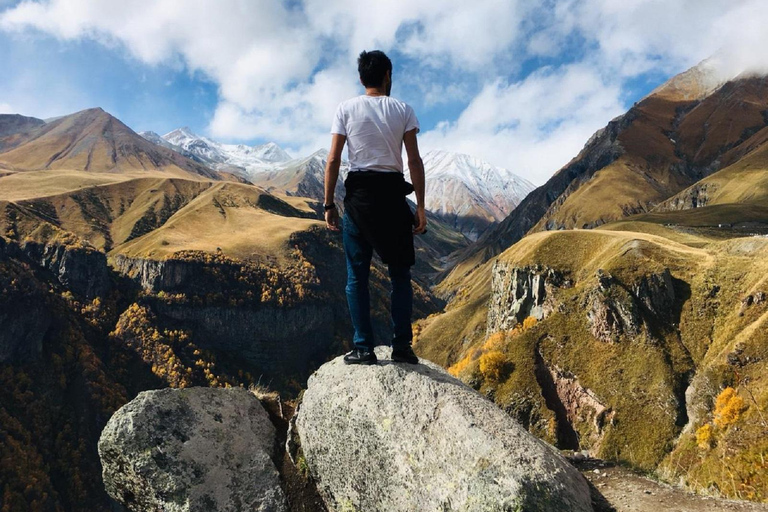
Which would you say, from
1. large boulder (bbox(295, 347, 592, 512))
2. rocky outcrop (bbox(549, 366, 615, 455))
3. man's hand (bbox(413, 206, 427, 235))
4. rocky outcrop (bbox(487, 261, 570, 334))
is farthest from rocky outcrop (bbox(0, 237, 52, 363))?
man's hand (bbox(413, 206, 427, 235))

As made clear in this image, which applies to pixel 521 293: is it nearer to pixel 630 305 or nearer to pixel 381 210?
pixel 630 305

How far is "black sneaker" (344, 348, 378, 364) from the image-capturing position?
336 inches

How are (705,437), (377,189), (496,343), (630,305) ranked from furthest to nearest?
1. (496,343)
2. (630,305)
3. (705,437)
4. (377,189)

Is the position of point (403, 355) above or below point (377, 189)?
below

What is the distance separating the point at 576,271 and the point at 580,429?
45.9m

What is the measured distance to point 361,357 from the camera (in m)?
8.60

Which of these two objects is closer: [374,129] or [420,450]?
[420,450]

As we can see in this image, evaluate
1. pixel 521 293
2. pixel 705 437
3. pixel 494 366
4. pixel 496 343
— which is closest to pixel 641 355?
pixel 494 366

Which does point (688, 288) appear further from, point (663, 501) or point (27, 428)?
point (27, 428)

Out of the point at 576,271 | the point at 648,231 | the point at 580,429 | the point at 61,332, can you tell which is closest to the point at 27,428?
the point at 61,332

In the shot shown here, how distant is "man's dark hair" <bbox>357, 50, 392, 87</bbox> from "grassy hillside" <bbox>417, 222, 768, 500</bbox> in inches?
2324

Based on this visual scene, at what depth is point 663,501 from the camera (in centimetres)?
784

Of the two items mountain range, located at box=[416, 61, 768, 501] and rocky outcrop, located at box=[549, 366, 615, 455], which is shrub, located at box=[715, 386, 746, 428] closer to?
mountain range, located at box=[416, 61, 768, 501]

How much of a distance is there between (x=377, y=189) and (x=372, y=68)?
2.64 metres
